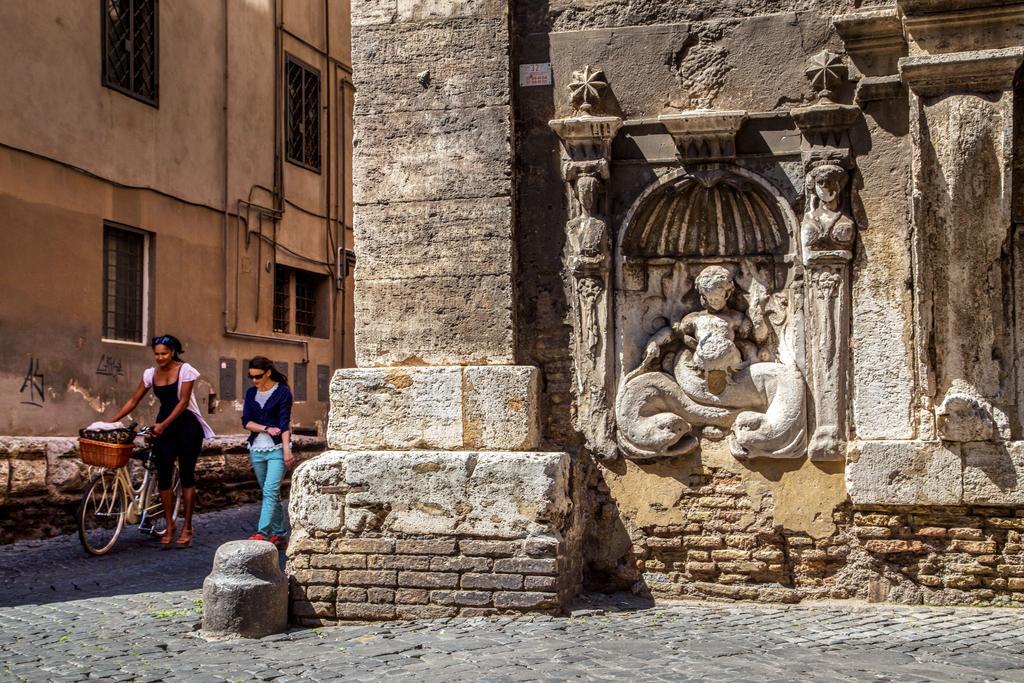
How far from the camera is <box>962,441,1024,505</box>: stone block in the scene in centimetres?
616

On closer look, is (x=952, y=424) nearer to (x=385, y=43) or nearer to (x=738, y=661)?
(x=738, y=661)

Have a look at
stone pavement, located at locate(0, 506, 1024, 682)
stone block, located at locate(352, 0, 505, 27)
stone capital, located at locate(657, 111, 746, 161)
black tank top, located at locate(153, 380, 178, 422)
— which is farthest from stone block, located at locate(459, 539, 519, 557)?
black tank top, located at locate(153, 380, 178, 422)

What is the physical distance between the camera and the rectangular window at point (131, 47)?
12.1 metres

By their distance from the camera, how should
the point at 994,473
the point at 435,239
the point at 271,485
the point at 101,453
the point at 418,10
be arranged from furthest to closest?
the point at 101,453
the point at 271,485
the point at 418,10
the point at 435,239
the point at 994,473

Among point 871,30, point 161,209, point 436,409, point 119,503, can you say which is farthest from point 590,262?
point 161,209

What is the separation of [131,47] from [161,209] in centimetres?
160

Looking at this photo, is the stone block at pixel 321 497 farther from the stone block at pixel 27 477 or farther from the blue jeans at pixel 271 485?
the stone block at pixel 27 477

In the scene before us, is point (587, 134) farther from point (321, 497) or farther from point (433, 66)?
point (321, 497)

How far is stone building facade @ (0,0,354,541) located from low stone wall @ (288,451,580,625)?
3931 mm

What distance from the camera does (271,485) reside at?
8.37 m

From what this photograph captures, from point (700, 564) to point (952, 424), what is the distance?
146 centimetres

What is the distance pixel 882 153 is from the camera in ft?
21.3

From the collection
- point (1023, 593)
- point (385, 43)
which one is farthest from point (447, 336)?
point (1023, 593)

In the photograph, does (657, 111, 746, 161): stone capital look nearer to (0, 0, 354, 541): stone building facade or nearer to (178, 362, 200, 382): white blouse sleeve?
(178, 362, 200, 382): white blouse sleeve
